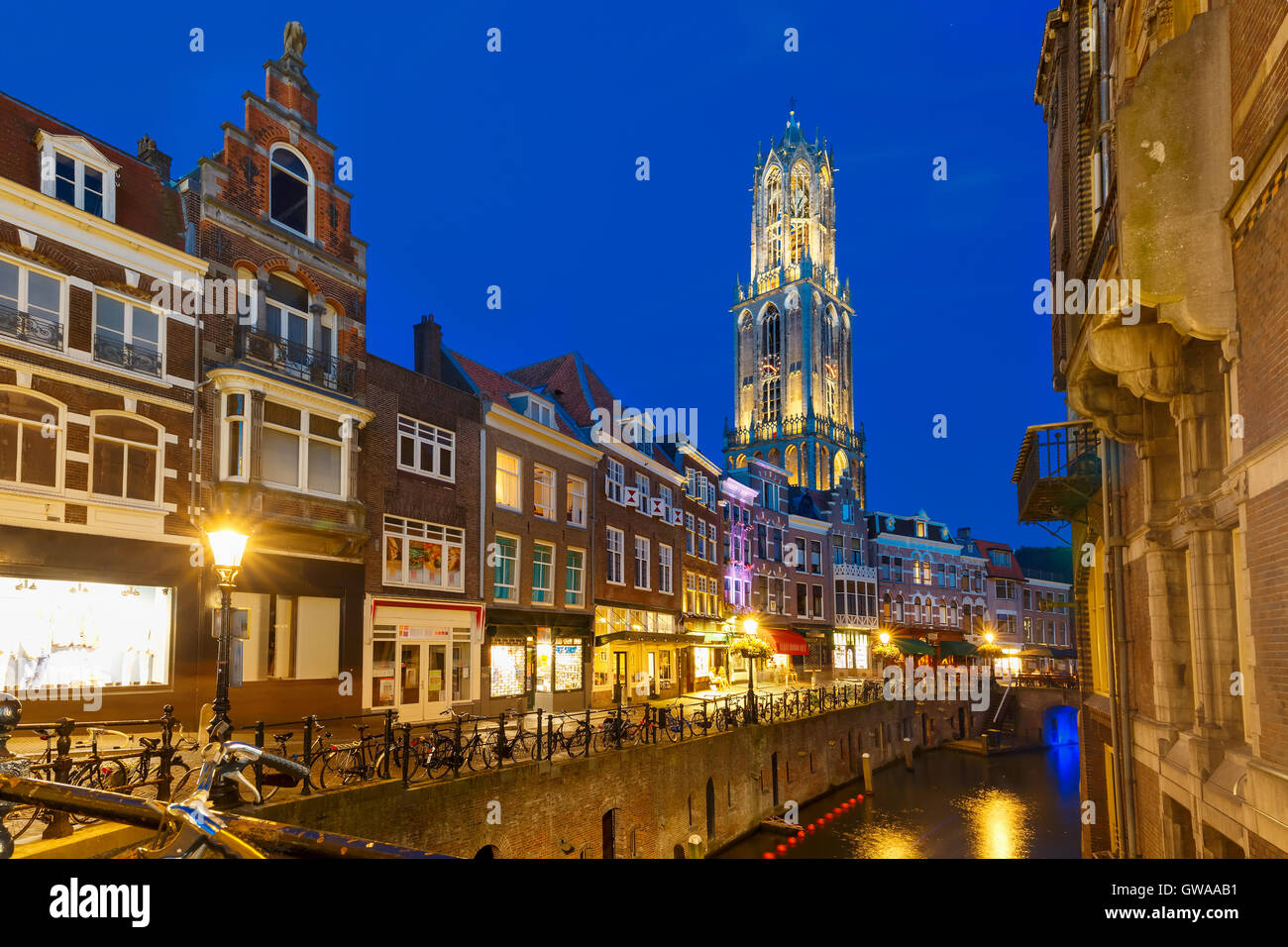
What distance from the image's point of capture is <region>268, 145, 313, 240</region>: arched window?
80.5 ft

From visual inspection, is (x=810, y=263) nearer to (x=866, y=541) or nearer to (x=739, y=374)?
(x=739, y=374)

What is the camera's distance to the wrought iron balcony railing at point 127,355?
19728 mm

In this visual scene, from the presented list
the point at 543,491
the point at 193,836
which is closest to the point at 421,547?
the point at 543,491

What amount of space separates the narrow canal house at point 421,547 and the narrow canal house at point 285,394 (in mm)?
853

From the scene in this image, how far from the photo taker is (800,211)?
4717 inches

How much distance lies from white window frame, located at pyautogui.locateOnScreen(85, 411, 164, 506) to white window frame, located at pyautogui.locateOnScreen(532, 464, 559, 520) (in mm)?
14466

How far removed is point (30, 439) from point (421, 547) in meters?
11.3

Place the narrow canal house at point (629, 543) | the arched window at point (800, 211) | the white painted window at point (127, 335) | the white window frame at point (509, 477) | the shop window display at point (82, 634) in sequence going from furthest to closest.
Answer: the arched window at point (800, 211), the narrow canal house at point (629, 543), the white window frame at point (509, 477), the white painted window at point (127, 335), the shop window display at point (82, 634)

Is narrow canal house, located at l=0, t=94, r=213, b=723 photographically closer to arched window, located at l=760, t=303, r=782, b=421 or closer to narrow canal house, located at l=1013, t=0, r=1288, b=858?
narrow canal house, located at l=1013, t=0, r=1288, b=858

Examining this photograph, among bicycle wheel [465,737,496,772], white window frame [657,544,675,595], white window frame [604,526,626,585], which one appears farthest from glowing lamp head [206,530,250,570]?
white window frame [657,544,675,595]

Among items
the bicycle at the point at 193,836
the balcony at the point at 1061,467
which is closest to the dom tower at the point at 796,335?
the balcony at the point at 1061,467

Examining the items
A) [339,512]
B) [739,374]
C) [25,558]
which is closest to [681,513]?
[339,512]

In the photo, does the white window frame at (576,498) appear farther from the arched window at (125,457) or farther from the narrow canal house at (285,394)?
the arched window at (125,457)

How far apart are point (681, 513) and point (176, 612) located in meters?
29.3
